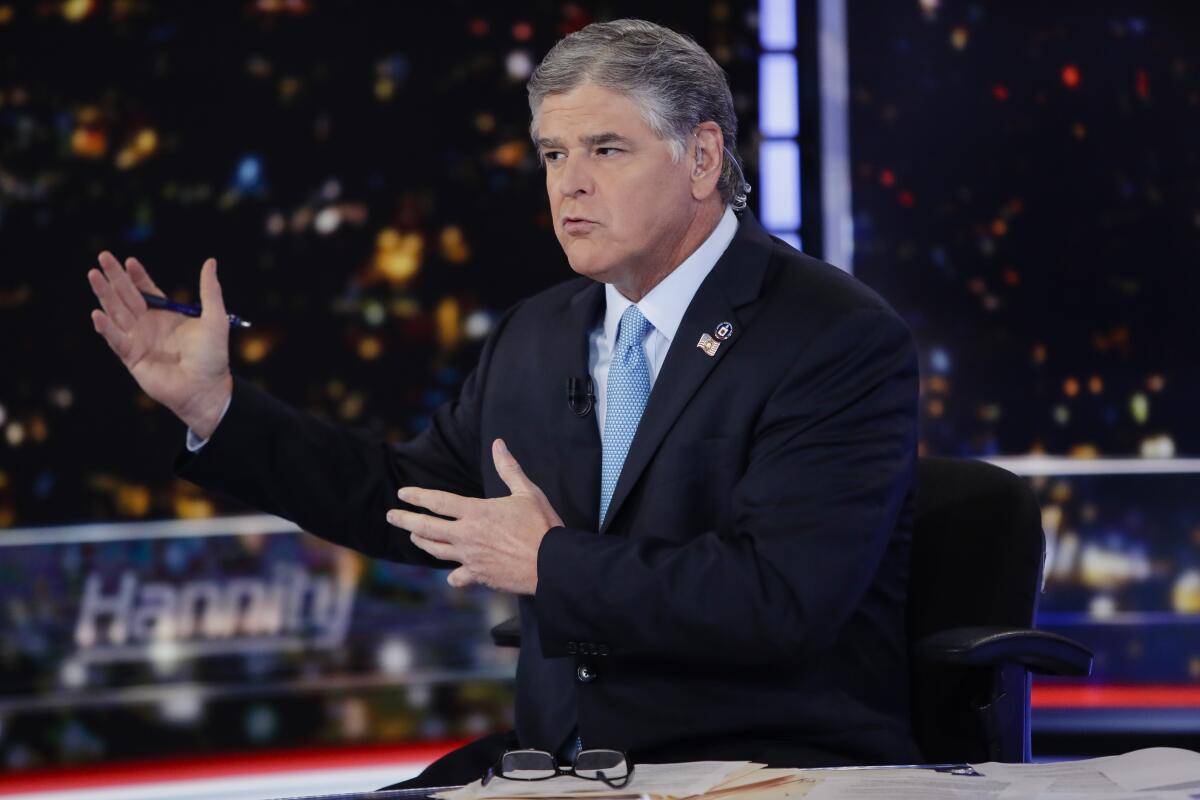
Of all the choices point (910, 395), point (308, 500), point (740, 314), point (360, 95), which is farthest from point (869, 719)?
point (360, 95)

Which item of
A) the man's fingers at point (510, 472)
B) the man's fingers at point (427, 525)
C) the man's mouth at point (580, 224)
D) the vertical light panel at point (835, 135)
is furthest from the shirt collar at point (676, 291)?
the vertical light panel at point (835, 135)

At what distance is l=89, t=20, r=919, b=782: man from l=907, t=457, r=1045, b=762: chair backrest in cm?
10

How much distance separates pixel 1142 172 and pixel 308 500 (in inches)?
106

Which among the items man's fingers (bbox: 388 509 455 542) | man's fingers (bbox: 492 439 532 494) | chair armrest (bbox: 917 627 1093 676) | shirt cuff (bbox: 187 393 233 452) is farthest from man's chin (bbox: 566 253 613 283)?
chair armrest (bbox: 917 627 1093 676)

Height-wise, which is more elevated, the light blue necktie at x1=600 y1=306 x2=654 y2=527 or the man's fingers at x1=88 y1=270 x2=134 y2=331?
the man's fingers at x1=88 y1=270 x2=134 y2=331

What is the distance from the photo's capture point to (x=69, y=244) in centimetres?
359

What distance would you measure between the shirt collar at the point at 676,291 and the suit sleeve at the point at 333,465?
1.00 ft

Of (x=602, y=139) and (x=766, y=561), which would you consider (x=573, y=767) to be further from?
(x=602, y=139)

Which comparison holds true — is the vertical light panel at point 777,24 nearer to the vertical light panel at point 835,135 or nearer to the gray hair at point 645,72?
the vertical light panel at point 835,135

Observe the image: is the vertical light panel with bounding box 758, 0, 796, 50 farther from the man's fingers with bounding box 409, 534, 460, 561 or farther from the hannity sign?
the man's fingers with bounding box 409, 534, 460, 561

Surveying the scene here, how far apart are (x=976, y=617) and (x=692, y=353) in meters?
0.54

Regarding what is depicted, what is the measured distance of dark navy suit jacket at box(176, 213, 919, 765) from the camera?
1.47m

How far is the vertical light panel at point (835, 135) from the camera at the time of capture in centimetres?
372

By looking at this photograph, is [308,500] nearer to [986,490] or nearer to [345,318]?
[986,490]
